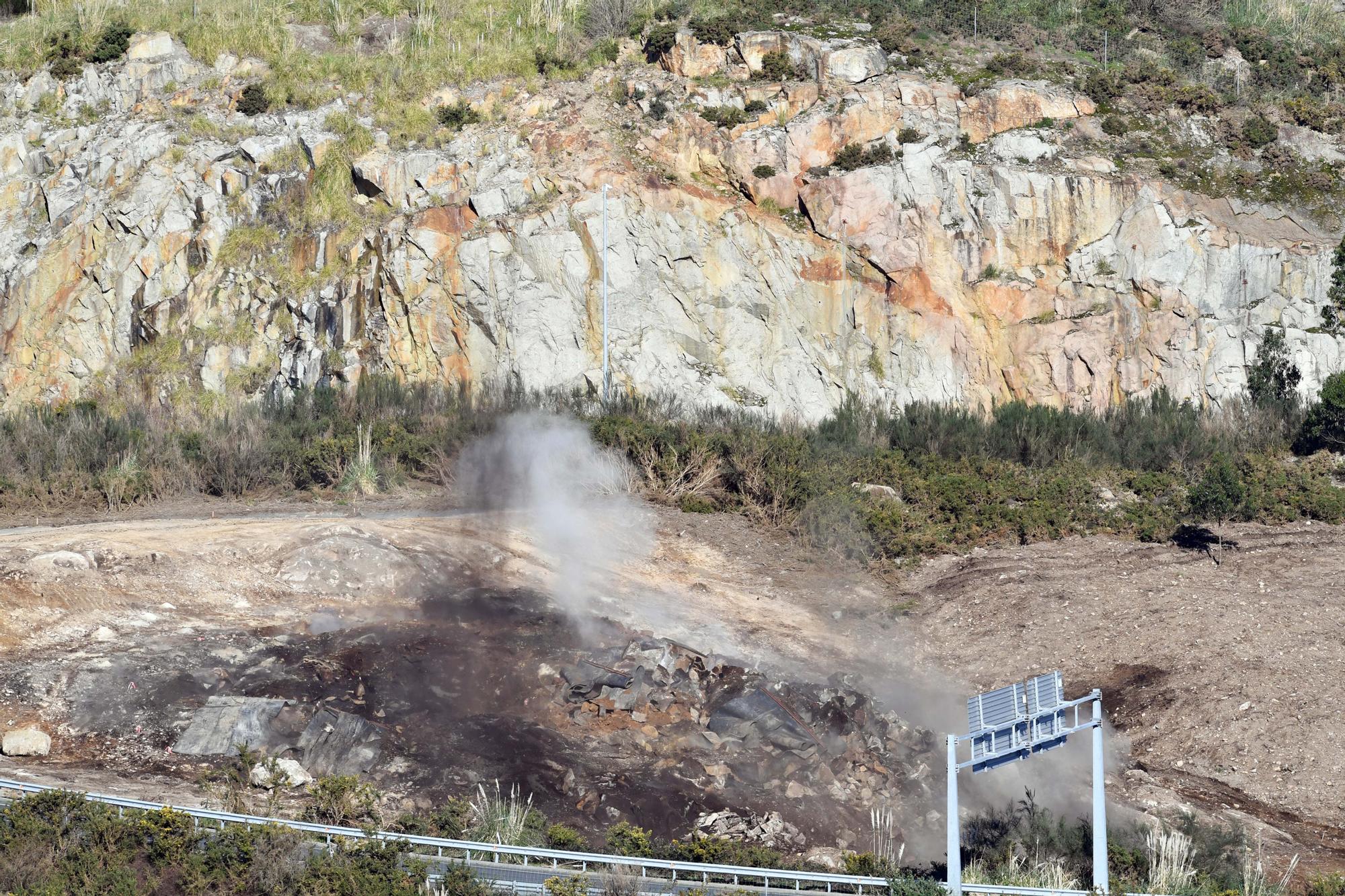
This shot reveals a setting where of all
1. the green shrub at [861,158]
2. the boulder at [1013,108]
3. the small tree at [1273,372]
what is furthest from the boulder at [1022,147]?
the small tree at [1273,372]

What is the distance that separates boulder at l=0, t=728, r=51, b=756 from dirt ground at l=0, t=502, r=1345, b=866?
14 cm

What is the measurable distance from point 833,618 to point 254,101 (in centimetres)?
→ 1827

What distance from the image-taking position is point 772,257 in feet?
87.2

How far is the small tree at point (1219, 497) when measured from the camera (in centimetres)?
1873

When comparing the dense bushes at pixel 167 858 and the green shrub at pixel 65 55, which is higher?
the green shrub at pixel 65 55

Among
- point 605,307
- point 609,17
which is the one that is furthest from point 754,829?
point 609,17

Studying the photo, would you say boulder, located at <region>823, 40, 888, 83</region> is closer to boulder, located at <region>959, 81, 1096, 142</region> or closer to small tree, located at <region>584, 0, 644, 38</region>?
boulder, located at <region>959, 81, 1096, 142</region>

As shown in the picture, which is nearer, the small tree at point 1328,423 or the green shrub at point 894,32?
the small tree at point 1328,423

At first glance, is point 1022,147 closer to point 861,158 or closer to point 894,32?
point 861,158

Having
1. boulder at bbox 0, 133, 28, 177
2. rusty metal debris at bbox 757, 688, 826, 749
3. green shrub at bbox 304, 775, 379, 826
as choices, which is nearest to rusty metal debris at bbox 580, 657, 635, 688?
rusty metal debris at bbox 757, 688, 826, 749

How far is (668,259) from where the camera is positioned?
26.3 metres

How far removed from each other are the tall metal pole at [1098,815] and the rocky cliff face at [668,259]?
1554 centimetres

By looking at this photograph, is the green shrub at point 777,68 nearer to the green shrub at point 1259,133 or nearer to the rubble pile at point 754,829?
the green shrub at point 1259,133

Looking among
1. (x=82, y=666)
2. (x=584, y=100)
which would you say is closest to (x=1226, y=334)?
(x=584, y=100)
